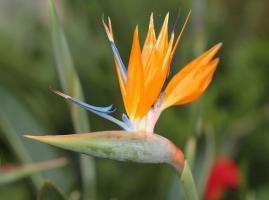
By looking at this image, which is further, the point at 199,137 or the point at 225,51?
the point at 225,51

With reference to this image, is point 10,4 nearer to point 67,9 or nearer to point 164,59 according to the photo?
point 67,9

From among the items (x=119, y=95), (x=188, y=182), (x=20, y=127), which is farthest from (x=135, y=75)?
(x=119, y=95)

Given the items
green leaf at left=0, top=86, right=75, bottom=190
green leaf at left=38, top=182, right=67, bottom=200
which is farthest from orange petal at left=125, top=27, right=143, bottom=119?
green leaf at left=0, top=86, right=75, bottom=190

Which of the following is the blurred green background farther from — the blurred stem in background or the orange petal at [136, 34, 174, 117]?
the orange petal at [136, 34, 174, 117]

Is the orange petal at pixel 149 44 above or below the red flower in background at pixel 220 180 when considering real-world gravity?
above

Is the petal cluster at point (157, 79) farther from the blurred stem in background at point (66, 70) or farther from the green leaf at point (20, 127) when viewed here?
the green leaf at point (20, 127)

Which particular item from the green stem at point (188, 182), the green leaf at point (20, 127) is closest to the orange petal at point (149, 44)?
the green stem at point (188, 182)

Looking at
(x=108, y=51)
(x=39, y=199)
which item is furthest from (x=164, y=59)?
(x=108, y=51)
